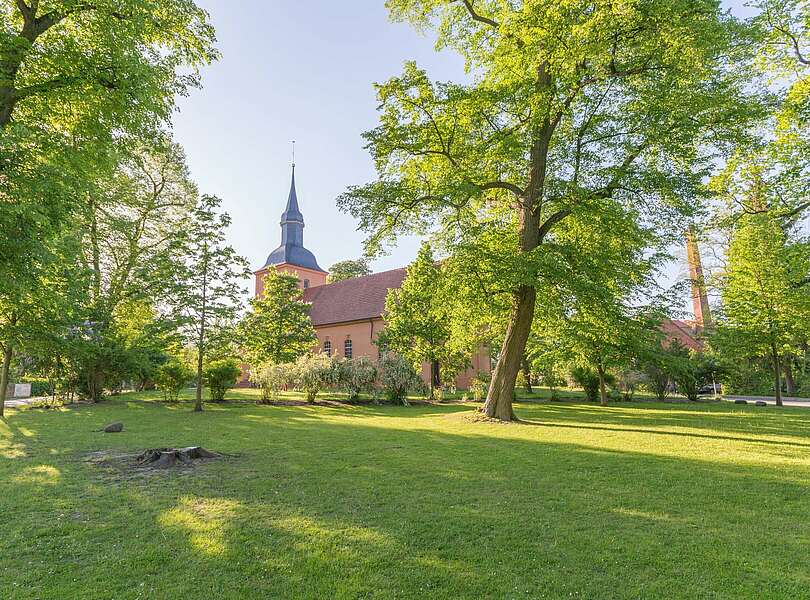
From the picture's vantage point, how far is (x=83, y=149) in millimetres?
9055

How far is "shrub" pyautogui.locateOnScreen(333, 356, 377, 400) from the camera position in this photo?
22.0 metres

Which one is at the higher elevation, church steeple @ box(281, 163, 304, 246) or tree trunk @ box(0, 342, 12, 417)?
church steeple @ box(281, 163, 304, 246)

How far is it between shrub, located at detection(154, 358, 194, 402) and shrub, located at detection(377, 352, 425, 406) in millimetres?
9314

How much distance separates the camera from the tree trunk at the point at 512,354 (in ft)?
46.6

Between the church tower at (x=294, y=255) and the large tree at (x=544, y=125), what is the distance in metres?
38.6

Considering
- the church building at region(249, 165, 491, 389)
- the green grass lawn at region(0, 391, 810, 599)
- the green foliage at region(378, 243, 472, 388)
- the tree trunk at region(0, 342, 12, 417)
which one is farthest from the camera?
the church building at region(249, 165, 491, 389)

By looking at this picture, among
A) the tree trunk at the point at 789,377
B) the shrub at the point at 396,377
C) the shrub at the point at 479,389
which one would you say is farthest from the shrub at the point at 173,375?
the tree trunk at the point at 789,377

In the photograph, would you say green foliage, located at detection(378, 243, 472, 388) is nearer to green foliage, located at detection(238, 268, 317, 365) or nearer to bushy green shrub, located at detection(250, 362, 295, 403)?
green foliage, located at detection(238, 268, 317, 365)

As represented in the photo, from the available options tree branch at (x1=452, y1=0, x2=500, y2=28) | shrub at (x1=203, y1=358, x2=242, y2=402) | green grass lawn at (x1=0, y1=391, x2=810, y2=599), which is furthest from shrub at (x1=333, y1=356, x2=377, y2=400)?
tree branch at (x1=452, y1=0, x2=500, y2=28)

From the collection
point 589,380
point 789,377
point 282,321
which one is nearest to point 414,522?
point 589,380

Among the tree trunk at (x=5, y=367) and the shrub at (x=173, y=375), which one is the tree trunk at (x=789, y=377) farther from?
the tree trunk at (x=5, y=367)

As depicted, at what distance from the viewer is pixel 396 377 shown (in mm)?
22406

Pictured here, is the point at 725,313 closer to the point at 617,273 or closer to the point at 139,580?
the point at 617,273

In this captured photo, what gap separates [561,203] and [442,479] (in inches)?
349
